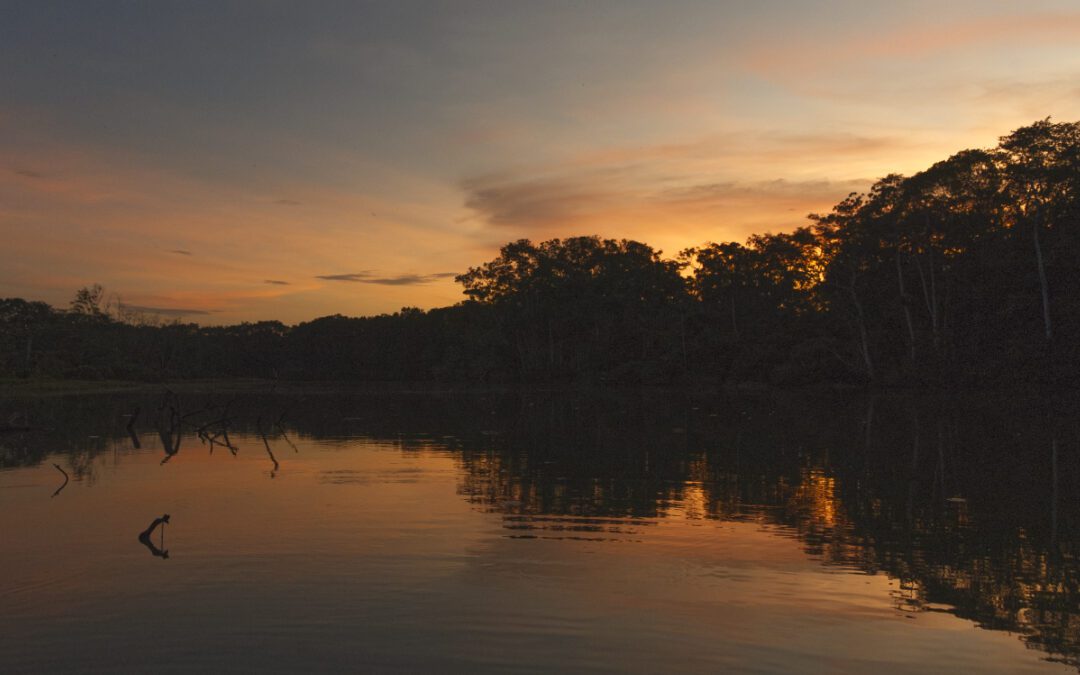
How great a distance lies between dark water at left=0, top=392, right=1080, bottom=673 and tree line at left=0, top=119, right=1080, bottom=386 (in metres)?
38.2

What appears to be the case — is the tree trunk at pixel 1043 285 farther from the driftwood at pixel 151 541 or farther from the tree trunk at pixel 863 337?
the driftwood at pixel 151 541

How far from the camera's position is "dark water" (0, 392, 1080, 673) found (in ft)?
24.0

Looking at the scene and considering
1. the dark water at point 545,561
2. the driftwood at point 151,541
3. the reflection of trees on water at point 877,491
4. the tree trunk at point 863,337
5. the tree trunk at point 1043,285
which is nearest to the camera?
the dark water at point 545,561

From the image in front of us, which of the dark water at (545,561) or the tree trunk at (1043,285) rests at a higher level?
the tree trunk at (1043,285)

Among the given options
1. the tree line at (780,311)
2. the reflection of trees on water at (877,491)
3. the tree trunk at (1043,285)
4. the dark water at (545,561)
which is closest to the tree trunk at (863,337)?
the tree line at (780,311)

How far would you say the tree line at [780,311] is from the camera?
54.5 meters

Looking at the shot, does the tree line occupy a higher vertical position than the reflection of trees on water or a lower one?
higher

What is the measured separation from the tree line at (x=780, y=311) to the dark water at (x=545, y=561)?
38.2 metres

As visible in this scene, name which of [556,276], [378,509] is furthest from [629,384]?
[378,509]

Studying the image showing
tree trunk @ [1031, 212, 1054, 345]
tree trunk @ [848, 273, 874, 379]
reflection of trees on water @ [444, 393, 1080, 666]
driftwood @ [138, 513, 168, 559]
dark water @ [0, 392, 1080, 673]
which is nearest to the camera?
dark water @ [0, 392, 1080, 673]

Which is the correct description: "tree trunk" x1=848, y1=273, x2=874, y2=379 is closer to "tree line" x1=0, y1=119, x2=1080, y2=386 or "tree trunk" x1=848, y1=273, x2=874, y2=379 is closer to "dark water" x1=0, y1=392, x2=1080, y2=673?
"tree line" x1=0, y1=119, x2=1080, y2=386

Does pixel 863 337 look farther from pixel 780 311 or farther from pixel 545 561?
pixel 545 561

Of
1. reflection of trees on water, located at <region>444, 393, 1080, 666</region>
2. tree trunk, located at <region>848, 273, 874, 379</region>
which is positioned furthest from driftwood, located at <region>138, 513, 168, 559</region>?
tree trunk, located at <region>848, 273, 874, 379</region>

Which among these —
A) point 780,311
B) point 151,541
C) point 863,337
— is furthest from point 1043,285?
point 151,541
